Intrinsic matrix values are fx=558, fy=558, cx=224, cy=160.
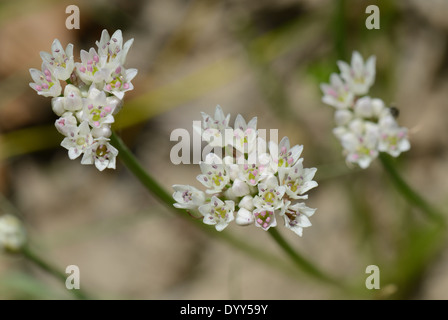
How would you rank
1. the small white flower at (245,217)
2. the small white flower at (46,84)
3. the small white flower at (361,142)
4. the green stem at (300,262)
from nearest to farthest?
the small white flower at (245,217) < the small white flower at (46,84) < the green stem at (300,262) < the small white flower at (361,142)

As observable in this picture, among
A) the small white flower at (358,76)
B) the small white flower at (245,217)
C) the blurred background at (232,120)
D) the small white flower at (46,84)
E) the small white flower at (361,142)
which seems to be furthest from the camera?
the blurred background at (232,120)

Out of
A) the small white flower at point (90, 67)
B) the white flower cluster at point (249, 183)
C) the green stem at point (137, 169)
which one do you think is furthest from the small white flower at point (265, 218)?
the small white flower at point (90, 67)

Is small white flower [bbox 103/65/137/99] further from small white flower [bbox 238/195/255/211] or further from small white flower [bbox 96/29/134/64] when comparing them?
small white flower [bbox 238/195/255/211]

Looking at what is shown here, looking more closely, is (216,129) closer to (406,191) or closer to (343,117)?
(343,117)

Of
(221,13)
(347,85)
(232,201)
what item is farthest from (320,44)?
(232,201)

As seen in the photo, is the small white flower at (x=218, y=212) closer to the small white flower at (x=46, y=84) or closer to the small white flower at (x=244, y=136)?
the small white flower at (x=244, y=136)

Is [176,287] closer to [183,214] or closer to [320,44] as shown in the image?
[183,214]

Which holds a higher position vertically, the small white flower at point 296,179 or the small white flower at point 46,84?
the small white flower at point 46,84

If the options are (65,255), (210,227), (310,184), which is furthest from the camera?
(65,255)
